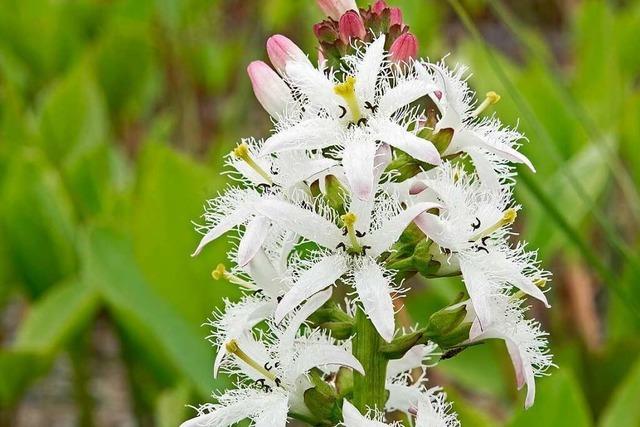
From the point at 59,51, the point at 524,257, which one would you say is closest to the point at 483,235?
the point at 524,257

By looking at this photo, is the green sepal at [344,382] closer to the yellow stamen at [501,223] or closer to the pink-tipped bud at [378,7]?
the yellow stamen at [501,223]

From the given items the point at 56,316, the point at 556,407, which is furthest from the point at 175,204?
the point at 556,407

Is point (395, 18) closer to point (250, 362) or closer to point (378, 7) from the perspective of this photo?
point (378, 7)

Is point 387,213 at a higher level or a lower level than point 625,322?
higher

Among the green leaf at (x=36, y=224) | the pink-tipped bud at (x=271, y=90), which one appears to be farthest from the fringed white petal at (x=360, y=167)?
the green leaf at (x=36, y=224)

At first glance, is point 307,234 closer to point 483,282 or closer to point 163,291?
point 483,282

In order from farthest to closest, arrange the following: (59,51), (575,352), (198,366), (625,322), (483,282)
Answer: (59,51)
(625,322)
(575,352)
(198,366)
(483,282)
